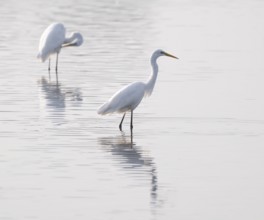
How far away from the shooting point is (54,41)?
27047 millimetres

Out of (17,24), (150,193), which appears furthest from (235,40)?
(150,193)

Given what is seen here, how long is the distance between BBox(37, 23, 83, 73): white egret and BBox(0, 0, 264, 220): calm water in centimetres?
43

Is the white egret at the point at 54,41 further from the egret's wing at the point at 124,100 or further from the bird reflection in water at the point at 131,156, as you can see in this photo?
the bird reflection in water at the point at 131,156

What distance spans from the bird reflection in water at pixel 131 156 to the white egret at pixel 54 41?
8984 mm

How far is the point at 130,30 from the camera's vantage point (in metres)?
34.6

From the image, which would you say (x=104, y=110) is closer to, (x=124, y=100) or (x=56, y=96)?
(x=124, y=100)

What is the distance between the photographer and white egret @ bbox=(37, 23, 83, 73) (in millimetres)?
26172

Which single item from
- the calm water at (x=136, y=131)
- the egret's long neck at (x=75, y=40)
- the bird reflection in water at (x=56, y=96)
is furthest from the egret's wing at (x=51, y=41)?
the bird reflection in water at (x=56, y=96)

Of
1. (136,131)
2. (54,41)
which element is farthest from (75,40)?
(136,131)

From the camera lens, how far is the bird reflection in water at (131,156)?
46.5 ft

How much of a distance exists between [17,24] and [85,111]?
16.8m

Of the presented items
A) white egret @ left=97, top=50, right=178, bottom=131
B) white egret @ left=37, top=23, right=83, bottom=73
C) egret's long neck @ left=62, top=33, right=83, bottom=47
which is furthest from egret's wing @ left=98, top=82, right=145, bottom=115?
egret's long neck @ left=62, top=33, right=83, bottom=47

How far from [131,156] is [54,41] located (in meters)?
11.8

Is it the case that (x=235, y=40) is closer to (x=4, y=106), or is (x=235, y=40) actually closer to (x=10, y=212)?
(x=4, y=106)
